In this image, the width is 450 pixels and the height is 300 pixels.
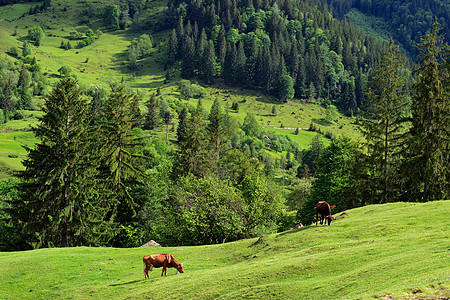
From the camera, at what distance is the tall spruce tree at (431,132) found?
45250 mm

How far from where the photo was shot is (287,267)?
2158 cm

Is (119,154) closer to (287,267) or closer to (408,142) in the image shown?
(287,267)

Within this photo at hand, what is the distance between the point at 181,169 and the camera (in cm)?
7100

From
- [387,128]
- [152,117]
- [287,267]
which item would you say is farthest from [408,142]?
[152,117]

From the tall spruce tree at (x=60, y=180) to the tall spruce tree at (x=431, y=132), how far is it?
41181 millimetres

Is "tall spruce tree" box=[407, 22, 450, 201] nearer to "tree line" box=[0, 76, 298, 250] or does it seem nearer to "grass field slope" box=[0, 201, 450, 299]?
"grass field slope" box=[0, 201, 450, 299]

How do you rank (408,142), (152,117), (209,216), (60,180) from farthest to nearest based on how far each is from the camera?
(152,117)
(408,142)
(209,216)
(60,180)

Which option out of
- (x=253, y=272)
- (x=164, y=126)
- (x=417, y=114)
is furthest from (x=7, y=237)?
(x=164, y=126)

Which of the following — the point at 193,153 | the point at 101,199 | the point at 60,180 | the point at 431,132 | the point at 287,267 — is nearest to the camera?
the point at 287,267

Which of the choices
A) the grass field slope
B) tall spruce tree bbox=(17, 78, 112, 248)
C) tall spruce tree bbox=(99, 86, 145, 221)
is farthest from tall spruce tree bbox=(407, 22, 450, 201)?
tall spruce tree bbox=(17, 78, 112, 248)

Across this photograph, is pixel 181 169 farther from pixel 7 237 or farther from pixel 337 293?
pixel 337 293

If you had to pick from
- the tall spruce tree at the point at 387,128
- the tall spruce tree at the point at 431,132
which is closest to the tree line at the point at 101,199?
the tall spruce tree at the point at 387,128

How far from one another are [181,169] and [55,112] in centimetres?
2840

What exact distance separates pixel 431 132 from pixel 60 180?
4588cm
